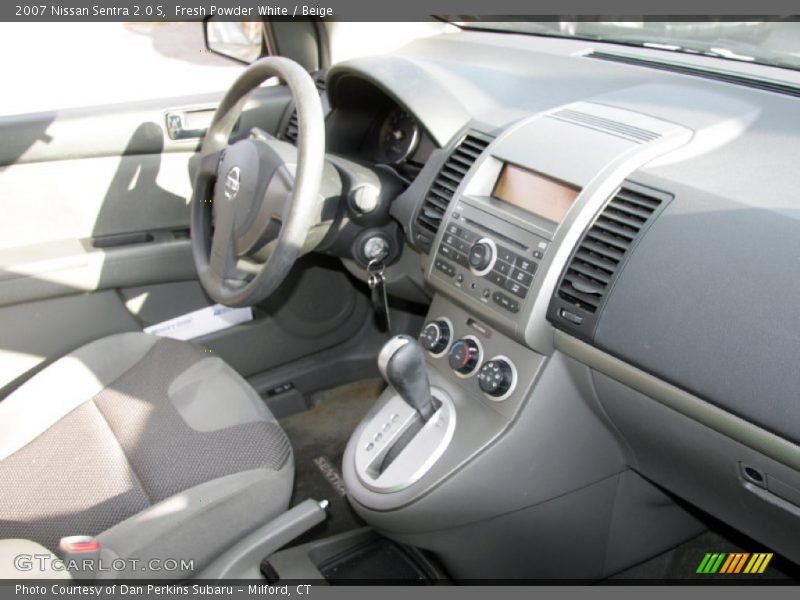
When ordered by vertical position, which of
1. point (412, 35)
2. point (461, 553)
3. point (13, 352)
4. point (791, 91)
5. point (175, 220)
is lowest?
point (461, 553)

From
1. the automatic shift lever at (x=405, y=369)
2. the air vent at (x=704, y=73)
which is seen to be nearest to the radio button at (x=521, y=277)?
the automatic shift lever at (x=405, y=369)

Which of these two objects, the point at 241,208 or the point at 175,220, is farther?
the point at 175,220

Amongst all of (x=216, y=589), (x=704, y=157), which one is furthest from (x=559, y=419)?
(x=216, y=589)

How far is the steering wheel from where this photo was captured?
1.30 meters

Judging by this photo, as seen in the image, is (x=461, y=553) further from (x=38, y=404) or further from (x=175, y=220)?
(x=175, y=220)

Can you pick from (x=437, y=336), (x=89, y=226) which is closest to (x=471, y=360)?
(x=437, y=336)

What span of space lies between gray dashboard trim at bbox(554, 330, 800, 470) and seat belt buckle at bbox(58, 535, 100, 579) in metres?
0.77

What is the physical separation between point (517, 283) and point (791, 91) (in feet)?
1.94

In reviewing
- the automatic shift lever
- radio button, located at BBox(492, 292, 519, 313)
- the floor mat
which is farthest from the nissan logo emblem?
the floor mat

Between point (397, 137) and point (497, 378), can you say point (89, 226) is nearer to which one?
point (397, 137)

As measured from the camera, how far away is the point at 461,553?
4.78 feet

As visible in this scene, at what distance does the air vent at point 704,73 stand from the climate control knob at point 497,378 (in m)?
0.67

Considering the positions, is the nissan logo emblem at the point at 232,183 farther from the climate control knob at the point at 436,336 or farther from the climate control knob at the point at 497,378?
the climate control knob at the point at 497,378

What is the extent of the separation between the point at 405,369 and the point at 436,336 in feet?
0.57
